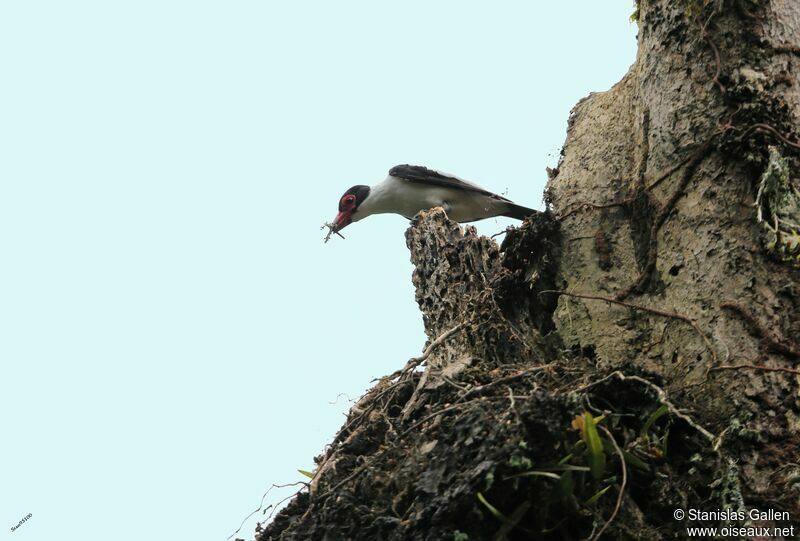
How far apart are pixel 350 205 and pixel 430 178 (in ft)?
3.34

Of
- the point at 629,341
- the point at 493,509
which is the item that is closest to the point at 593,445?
the point at 493,509

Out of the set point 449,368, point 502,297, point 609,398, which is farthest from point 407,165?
point 609,398

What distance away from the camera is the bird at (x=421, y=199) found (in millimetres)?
8953

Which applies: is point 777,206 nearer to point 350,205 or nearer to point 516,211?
point 516,211

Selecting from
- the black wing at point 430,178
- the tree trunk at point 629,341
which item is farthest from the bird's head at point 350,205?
the tree trunk at point 629,341

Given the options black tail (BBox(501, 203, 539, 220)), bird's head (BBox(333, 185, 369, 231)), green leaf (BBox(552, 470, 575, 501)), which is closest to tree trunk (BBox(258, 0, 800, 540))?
green leaf (BBox(552, 470, 575, 501))

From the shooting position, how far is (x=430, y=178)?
9008 mm

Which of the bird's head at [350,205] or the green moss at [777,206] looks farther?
the bird's head at [350,205]

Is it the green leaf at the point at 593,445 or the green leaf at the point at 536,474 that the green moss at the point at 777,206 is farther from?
the green leaf at the point at 536,474

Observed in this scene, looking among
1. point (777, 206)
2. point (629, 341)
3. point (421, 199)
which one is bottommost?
point (629, 341)

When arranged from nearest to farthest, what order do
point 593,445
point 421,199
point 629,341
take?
point 593,445
point 629,341
point 421,199

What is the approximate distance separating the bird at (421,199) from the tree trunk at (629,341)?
3.22 meters

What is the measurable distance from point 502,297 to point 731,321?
135cm

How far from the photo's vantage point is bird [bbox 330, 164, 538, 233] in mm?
8953
